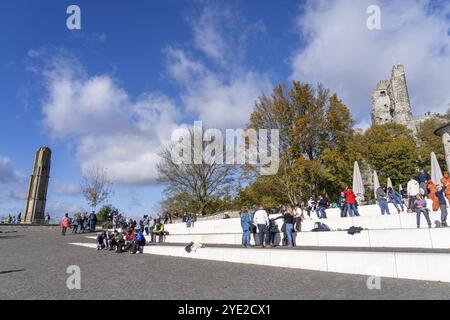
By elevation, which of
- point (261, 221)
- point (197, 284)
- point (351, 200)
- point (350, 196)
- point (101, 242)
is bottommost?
point (197, 284)

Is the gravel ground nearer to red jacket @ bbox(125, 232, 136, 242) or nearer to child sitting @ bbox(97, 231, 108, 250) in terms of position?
red jacket @ bbox(125, 232, 136, 242)

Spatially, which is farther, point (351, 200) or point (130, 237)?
point (130, 237)

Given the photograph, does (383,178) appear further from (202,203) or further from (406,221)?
(406,221)

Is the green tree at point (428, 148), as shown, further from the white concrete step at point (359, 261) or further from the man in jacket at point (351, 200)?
the white concrete step at point (359, 261)

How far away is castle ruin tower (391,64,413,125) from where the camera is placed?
76.9 metres

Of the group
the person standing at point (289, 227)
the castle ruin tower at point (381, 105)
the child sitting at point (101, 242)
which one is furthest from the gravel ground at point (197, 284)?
the castle ruin tower at point (381, 105)

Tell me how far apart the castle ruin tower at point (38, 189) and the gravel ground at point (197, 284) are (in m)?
34.8

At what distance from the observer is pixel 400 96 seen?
78.1m

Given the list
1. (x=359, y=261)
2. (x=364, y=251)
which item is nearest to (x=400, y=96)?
(x=364, y=251)

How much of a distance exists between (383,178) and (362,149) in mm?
5230

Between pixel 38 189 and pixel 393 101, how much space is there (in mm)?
82663

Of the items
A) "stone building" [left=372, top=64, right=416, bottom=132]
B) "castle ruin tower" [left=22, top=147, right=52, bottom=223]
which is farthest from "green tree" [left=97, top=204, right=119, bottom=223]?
"stone building" [left=372, top=64, right=416, bottom=132]

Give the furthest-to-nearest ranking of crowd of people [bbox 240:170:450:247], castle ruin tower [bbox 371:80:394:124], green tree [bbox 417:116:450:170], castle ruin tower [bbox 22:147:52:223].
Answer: castle ruin tower [bbox 371:80:394:124]
green tree [bbox 417:116:450:170]
castle ruin tower [bbox 22:147:52:223]
crowd of people [bbox 240:170:450:247]

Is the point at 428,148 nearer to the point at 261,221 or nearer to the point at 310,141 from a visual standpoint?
the point at 310,141
